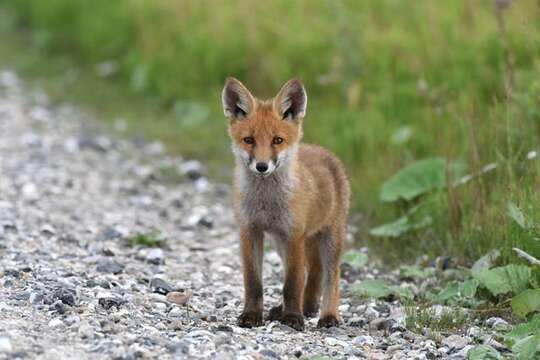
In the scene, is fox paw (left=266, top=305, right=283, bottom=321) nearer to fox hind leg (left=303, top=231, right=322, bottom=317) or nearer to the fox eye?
fox hind leg (left=303, top=231, right=322, bottom=317)

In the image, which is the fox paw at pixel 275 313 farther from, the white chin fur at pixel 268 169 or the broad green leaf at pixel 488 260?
the broad green leaf at pixel 488 260

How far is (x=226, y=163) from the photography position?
10672mm

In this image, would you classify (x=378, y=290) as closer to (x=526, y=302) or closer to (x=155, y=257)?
(x=526, y=302)

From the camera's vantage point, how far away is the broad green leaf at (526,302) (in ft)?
19.5

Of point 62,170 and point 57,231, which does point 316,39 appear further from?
point 57,231

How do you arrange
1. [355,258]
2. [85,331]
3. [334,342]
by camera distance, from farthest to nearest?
1. [355,258]
2. [334,342]
3. [85,331]

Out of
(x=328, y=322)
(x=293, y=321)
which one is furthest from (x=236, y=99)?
(x=328, y=322)

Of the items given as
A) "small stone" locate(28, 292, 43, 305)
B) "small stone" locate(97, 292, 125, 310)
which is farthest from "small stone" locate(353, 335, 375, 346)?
"small stone" locate(28, 292, 43, 305)

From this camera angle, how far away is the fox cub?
604 cm

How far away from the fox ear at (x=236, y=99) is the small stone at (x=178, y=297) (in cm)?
117

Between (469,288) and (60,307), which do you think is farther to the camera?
(469,288)

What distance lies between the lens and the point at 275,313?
6316 mm

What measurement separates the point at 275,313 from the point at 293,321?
1.01 ft

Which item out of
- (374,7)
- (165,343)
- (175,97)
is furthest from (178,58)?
(165,343)
